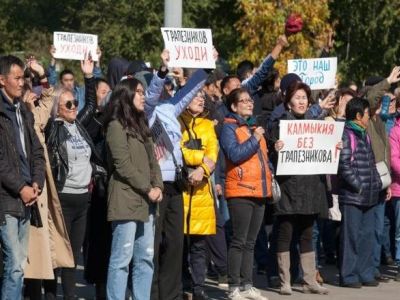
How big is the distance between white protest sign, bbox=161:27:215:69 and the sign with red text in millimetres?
999

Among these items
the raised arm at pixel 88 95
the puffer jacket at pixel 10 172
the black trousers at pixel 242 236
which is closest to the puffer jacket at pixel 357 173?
the black trousers at pixel 242 236

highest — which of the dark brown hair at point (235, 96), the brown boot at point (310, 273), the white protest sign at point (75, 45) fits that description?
the white protest sign at point (75, 45)

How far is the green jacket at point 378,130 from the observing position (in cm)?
1339

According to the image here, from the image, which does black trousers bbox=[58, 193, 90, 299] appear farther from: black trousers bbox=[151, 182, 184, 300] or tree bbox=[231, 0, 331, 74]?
tree bbox=[231, 0, 331, 74]

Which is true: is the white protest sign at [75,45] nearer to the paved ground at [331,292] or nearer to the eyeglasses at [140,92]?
the paved ground at [331,292]

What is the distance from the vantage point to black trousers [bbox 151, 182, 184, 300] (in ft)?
36.0

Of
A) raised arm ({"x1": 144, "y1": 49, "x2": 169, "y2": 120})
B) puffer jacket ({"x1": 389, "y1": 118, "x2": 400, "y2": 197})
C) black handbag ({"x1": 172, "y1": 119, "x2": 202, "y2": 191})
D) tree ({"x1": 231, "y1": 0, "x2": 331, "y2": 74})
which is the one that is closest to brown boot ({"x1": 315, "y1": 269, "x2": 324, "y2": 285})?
puffer jacket ({"x1": 389, "y1": 118, "x2": 400, "y2": 197})

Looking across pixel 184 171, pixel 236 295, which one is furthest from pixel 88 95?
pixel 236 295

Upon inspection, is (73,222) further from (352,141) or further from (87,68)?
(352,141)

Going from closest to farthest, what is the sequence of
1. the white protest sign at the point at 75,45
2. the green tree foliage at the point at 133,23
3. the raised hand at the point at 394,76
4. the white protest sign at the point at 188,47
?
the white protest sign at the point at 188,47 < the raised hand at the point at 394,76 < the white protest sign at the point at 75,45 < the green tree foliage at the point at 133,23

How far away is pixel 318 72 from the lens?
14547mm

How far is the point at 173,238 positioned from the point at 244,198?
919 millimetres

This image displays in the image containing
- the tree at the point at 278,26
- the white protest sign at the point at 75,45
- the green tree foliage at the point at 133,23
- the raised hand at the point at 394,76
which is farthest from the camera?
the green tree foliage at the point at 133,23

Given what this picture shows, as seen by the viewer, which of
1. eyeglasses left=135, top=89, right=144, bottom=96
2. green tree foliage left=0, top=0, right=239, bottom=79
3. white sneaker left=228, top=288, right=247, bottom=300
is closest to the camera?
eyeglasses left=135, top=89, right=144, bottom=96
